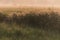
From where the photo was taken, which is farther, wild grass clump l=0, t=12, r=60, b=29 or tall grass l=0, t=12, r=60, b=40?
wild grass clump l=0, t=12, r=60, b=29

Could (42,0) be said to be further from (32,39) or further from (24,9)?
(32,39)

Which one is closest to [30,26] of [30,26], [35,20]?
[30,26]

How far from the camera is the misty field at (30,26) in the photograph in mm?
6098

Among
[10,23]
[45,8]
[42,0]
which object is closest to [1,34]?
[10,23]

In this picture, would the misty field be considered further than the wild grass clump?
No

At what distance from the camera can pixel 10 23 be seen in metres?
6.91

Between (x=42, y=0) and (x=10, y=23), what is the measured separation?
2757mm

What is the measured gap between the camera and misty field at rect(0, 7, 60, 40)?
6.10 metres

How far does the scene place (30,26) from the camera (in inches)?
271

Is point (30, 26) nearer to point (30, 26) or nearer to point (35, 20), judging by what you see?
point (30, 26)

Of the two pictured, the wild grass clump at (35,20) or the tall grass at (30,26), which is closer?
the tall grass at (30,26)

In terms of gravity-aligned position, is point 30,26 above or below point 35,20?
below

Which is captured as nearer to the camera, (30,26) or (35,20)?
(30,26)

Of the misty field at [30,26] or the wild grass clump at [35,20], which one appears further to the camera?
the wild grass clump at [35,20]
